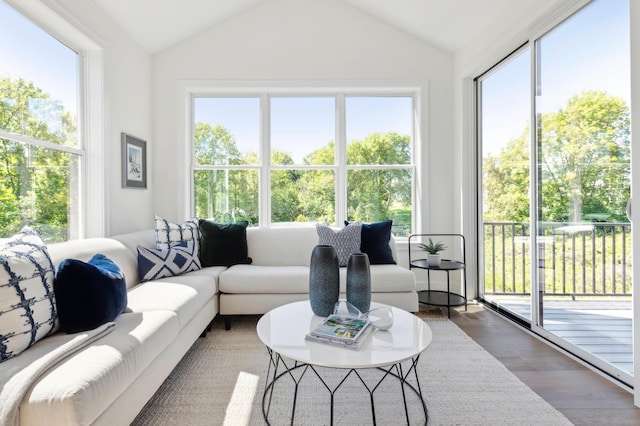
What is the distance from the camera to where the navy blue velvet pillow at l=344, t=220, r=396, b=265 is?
3010 mm

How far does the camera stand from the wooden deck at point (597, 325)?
72.9 inches

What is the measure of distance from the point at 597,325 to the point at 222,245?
2808 mm

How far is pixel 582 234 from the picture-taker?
2.08m

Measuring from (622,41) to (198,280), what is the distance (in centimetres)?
300

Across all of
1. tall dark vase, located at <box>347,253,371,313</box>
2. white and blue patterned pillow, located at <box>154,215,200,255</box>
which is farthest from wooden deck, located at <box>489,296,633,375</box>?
white and blue patterned pillow, located at <box>154,215,200,255</box>

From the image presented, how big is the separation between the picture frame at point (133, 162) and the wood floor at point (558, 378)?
327 cm

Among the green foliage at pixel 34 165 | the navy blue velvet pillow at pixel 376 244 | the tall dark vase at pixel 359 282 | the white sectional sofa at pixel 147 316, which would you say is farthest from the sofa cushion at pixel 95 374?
the navy blue velvet pillow at pixel 376 244

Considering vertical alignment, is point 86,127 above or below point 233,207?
above

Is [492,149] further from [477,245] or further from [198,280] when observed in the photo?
[198,280]

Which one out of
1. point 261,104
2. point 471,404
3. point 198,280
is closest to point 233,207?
point 261,104

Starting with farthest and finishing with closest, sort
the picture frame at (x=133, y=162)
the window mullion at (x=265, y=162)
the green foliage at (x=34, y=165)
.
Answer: the window mullion at (x=265, y=162) < the picture frame at (x=133, y=162) < the green foliage at (x=34, y=165)

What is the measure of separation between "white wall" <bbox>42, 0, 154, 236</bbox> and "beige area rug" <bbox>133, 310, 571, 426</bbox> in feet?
5.25

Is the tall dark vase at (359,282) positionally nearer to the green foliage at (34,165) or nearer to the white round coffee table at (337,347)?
the white round coffee table at (337,347)

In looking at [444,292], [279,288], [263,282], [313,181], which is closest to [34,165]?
[263,282]
